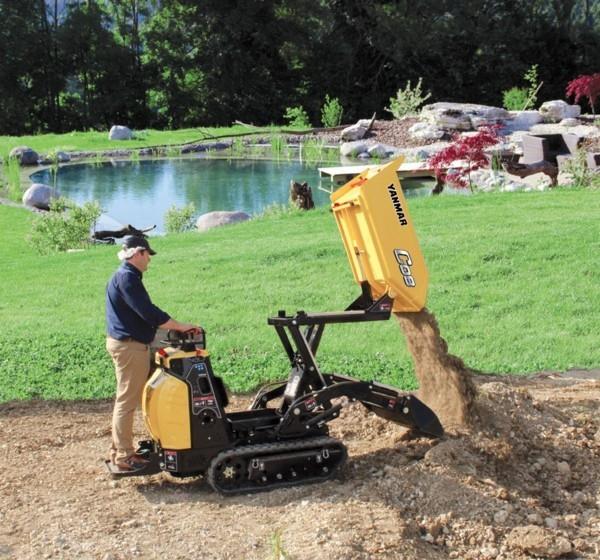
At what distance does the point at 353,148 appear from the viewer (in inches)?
1190

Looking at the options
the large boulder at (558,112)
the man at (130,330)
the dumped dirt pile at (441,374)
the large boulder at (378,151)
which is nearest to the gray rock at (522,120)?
the large boulder at (558,112)

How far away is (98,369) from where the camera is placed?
9.37 metres

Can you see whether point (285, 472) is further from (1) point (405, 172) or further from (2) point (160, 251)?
(1) point (405, 172)

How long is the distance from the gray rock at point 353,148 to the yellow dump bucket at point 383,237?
24.0 metres

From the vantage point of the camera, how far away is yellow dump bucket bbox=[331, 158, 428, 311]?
6.06 metres

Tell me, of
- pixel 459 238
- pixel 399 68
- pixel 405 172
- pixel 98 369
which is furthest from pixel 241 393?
pixel 399 68

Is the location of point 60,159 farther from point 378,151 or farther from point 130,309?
point 130,309

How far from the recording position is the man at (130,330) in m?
6.01

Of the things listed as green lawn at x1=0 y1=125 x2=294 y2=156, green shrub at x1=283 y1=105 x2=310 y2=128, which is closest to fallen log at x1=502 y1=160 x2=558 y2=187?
green lawn at x1=0 y1=125 x2=294 y2=156

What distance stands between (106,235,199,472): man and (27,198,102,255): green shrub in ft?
34.7

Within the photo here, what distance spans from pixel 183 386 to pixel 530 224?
9.53 metres

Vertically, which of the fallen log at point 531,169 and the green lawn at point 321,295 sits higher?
the fallen log at point 531,169

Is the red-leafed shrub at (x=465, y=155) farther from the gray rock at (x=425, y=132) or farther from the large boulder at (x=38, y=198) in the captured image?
the gray rock at (x=425, y=132)

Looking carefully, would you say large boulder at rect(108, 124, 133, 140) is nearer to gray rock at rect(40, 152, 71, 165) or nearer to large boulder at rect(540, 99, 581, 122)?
gray rock at rect(40, 152, 71, 165)
